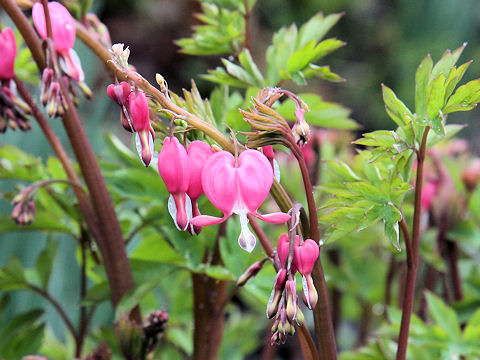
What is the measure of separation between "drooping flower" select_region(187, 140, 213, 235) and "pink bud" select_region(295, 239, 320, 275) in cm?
10

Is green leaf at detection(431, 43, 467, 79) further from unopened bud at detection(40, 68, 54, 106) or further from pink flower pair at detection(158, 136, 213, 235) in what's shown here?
unopened bud at detection(40, 68, 54, 106)

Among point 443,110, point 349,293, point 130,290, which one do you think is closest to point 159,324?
point 130,290

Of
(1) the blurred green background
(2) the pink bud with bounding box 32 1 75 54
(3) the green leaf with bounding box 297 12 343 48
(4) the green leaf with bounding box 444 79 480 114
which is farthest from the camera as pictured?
(1) the blurred green background

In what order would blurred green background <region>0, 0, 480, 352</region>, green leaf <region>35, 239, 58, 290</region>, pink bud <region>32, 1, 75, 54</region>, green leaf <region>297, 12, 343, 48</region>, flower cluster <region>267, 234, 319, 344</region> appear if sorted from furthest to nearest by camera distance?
blurred green background <region>0, 0, 480, 352</region>
green leaf <region>35, 239, 58, 290</region>
green leaf <region>297, 12, 343, 48</region>
pink bud <region>32, 1, 75, 54</region>
flower cluster <region>267, 234, 319, 344</region>

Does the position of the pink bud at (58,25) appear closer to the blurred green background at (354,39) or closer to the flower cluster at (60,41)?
the flower cluster at (60,41)

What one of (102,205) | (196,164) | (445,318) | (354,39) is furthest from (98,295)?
(354,39)

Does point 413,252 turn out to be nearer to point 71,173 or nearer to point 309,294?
point 309,294

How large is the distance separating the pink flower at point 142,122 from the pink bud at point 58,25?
0.86ft

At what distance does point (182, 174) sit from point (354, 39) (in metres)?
5.08

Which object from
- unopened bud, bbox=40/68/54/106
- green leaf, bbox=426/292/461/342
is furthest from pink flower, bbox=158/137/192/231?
green leaf, bbox=426/292/461/342

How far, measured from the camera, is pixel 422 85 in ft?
2.05

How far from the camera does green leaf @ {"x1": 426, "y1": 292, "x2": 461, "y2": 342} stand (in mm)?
873

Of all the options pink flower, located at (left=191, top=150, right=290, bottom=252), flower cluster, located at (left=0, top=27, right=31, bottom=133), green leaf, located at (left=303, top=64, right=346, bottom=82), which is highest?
green leaf, located at (left=303, top=64, right=346, bottom=82)

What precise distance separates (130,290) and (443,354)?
50 cm
